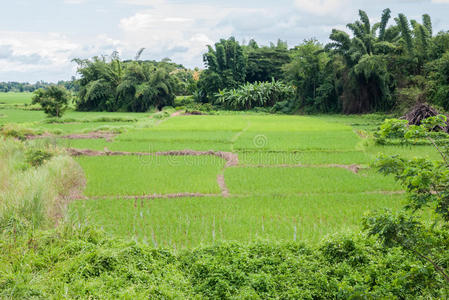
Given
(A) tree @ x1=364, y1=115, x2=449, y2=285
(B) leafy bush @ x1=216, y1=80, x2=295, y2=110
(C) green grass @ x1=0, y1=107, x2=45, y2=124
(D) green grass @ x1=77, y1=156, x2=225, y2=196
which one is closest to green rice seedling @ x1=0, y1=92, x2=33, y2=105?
(C) green grass @ x1=0, y1=107, x2=45, y2=124

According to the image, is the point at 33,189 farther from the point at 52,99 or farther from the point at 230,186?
the point at 52,99

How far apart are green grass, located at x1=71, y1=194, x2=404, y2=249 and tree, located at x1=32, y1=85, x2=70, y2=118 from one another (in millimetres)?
16320

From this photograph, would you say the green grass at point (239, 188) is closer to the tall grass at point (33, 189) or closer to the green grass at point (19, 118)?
the tall grass at point (33, 189)

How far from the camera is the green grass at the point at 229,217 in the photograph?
18.7ft

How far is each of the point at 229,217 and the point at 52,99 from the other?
731 inches

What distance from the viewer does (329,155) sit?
1158cm

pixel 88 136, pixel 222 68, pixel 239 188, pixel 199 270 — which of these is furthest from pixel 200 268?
pixel 222 68

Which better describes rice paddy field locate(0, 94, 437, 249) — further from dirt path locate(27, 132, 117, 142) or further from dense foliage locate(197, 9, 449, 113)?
dense foliage locate(197, 9, 449, 113)

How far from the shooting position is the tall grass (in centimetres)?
545

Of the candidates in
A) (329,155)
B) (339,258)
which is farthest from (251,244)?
(329,155)

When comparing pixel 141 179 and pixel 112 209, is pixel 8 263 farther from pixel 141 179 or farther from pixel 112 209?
pixel 141 179

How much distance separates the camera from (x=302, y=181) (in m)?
8.74

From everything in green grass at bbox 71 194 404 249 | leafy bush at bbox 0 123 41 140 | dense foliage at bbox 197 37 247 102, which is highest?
dense foliage at bbox 197 37 247 102

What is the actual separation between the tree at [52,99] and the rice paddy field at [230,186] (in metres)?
7.25
